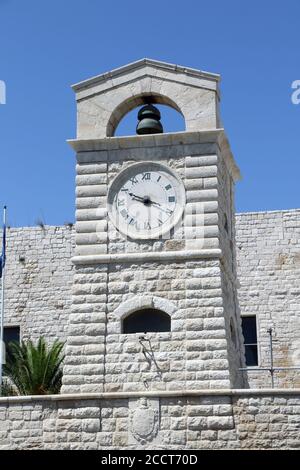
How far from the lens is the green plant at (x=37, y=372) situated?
2011 centimetres

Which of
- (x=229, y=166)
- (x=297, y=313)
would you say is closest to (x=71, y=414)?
(x=229, y=166)

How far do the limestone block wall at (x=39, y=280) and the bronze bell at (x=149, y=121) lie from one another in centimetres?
840

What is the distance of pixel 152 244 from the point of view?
49.0 feet

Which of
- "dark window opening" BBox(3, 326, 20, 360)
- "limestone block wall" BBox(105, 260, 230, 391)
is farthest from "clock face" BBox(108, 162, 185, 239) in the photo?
"dark window opening" BBox(3, 326, 20, 360)

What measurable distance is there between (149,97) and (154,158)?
54.3 inches

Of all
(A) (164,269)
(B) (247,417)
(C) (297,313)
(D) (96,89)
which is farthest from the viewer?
(C) (297,313)

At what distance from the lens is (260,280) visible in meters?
22.5

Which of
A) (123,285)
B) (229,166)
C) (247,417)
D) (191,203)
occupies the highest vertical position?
(229,166)

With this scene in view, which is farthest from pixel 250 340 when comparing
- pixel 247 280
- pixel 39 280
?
pixel 39 280

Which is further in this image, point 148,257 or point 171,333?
point 148,257

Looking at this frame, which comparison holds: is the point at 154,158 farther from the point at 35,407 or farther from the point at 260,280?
the point at 260,280

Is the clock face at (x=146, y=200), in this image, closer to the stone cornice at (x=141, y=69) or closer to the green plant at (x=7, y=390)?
the stone cornice at (x=141, y=69)

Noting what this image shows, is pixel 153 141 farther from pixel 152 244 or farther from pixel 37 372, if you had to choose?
pixel 37 372

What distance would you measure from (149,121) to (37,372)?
729 centimetres
